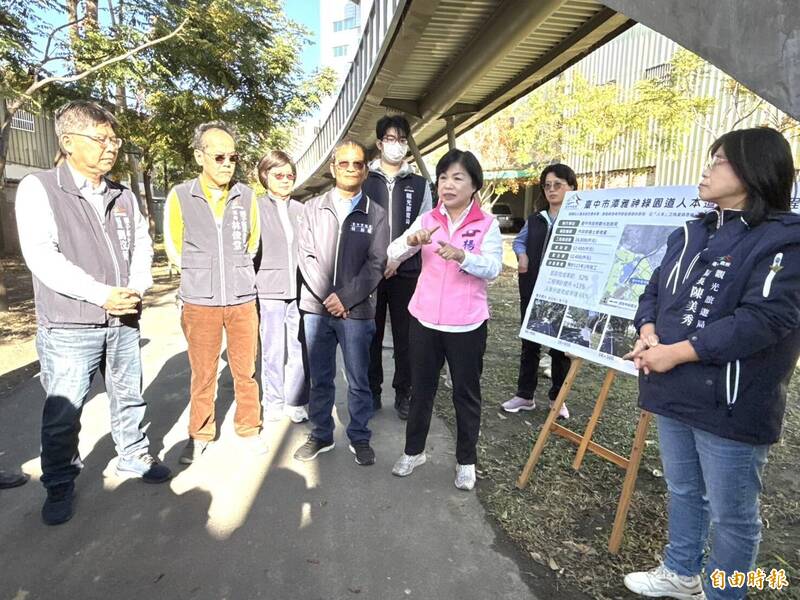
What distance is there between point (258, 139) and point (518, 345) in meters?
9.34

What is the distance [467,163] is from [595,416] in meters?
1.73

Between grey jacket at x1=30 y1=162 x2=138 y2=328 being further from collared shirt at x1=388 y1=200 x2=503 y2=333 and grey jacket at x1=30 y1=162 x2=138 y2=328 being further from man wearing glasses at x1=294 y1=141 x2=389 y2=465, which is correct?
collared shirt at x1=388 y1=200 x2=503 y2=333

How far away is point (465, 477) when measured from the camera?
3084 millimetres

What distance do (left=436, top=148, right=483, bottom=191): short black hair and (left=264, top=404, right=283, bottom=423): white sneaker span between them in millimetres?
2364

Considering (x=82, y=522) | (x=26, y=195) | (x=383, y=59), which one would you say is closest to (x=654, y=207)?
(x=26, y=195)

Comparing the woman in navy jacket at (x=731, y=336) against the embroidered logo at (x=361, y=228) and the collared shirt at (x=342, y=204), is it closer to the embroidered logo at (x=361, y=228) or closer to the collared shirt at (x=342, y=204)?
the embroidered logo at (x=361, y=228)

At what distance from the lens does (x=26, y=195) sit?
2482mm

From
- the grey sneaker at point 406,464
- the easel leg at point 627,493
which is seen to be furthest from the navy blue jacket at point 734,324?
the grey sneaker at point 406,464

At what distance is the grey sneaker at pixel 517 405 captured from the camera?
13.8 ft

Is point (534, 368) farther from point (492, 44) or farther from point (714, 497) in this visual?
point (492, 44)

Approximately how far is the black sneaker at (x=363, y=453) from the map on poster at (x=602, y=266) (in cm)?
132

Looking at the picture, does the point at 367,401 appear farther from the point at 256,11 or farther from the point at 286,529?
the point at 256,11

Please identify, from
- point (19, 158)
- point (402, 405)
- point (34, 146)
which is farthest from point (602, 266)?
point (34, 146)

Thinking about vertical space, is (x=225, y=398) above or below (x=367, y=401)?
below
